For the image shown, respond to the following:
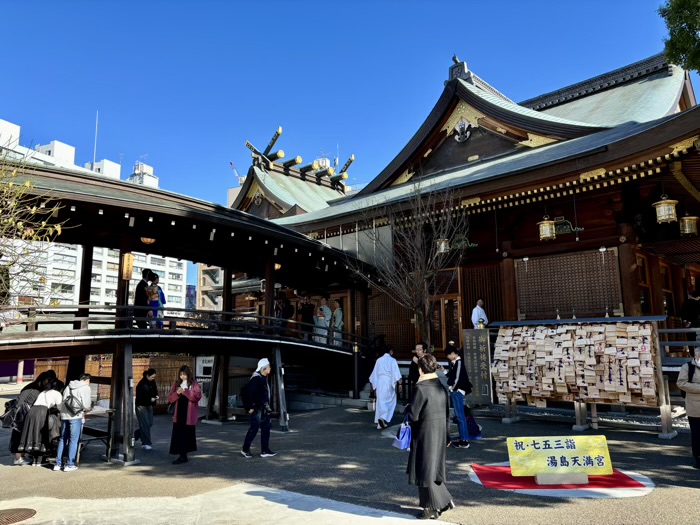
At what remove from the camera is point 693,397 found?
733 centimetres

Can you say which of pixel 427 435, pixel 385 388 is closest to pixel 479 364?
pixel 385 388

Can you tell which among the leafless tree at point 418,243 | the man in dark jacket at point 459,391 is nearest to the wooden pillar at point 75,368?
the leafless tree at point 418,243

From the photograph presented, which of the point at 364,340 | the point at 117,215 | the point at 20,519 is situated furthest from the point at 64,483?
the point at 364,340

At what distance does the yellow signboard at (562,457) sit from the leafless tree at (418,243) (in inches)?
170

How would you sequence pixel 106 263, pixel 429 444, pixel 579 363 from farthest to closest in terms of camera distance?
pixel 106 263 → pixel 579 363 → pixel 429 444

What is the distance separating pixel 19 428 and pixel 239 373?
27.9 ft

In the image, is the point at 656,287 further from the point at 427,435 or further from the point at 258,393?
the point at 258,393

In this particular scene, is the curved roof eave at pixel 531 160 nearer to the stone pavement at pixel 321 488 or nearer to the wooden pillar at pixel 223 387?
the wooden pillar at pixel 223 387

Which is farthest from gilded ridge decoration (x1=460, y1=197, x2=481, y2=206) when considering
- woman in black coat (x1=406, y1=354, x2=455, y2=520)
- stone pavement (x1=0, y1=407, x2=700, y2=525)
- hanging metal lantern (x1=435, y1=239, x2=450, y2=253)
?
woman in black coat (x1=406, y1=354, x2=455, y2=520)

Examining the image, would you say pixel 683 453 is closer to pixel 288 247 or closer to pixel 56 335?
pixel 288 247

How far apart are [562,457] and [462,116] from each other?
12.9 meters

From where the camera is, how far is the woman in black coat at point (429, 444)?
5496 millimetres

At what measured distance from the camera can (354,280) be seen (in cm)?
1612

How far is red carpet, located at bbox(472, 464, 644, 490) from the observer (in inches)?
253
